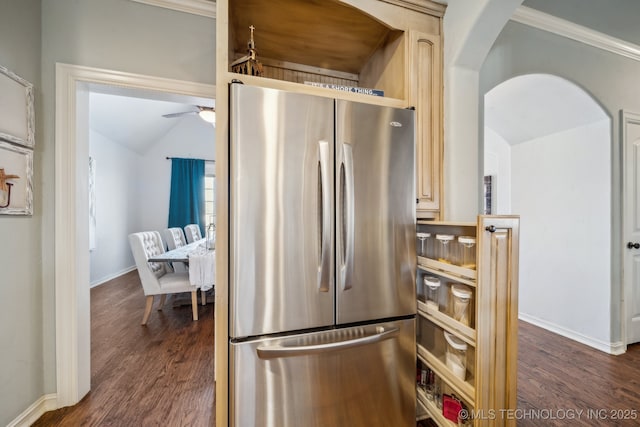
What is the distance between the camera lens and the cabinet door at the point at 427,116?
1446 mm

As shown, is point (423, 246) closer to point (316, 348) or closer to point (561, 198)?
point (316, 348)

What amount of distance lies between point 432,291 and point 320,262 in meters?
0.74

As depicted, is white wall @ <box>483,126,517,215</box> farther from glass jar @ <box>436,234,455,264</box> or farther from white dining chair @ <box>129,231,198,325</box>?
white dining chair @ <box>129,231,198,325</box>

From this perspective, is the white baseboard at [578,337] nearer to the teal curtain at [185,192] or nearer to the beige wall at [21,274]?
the beige wall at [21,274]

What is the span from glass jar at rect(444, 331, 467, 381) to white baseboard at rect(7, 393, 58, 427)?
92.6 inches

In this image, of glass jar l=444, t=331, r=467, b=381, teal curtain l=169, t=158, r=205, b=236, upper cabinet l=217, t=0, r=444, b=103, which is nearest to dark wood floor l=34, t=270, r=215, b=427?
glass jar l=444, t=331, r=467, b=381

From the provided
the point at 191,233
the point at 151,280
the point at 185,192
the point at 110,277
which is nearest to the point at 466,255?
the point at 151,280

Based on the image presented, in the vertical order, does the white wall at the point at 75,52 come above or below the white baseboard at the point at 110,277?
above

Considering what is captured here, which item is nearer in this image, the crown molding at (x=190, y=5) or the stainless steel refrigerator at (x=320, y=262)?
the stainless steel refrigerator at (x=320, y=262)

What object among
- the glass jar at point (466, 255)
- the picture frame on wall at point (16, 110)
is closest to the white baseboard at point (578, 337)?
the glass jar at point (466, 255)

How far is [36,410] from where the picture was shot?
4.90ft

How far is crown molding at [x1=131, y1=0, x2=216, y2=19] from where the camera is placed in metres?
1.64

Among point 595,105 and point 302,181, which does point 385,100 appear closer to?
point 302,181

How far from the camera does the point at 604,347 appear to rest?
7.64 feet
